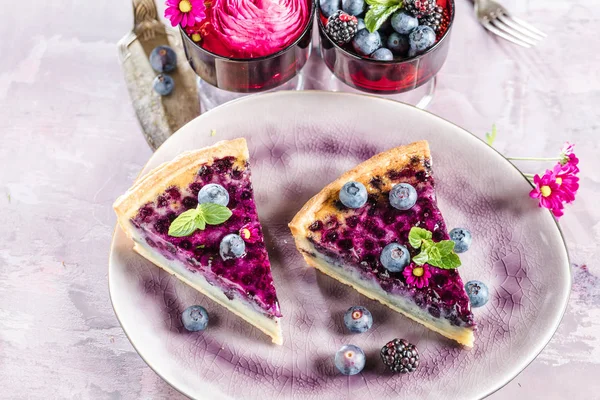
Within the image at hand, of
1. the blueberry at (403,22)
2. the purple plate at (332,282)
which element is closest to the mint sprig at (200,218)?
the purple plate at (332,282)

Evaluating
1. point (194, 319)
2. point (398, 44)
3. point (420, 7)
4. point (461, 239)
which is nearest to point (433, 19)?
point (420, 7)

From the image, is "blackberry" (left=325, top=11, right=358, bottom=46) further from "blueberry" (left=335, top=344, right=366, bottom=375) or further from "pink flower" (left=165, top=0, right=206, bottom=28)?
"blueberry" (left=335, top=344, right=366, bottom=375)

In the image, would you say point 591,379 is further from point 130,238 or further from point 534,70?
point 130,238

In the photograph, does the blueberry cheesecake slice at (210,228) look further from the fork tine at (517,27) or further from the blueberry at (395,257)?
the fork tine at (517,27)

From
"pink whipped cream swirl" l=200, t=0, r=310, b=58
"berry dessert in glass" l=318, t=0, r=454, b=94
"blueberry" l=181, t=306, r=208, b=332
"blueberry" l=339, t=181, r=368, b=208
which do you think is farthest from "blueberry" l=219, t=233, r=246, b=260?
"berry dessert in glass" l=318, t=0, r=454, b=94

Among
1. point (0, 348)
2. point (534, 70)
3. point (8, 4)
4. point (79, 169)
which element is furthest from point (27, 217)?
point (534, 70)

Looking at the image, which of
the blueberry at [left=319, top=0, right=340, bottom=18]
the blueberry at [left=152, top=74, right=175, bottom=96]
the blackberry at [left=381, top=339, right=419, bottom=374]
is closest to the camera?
the blackberry at [left=381, top=339, right=419, bottom=374]
